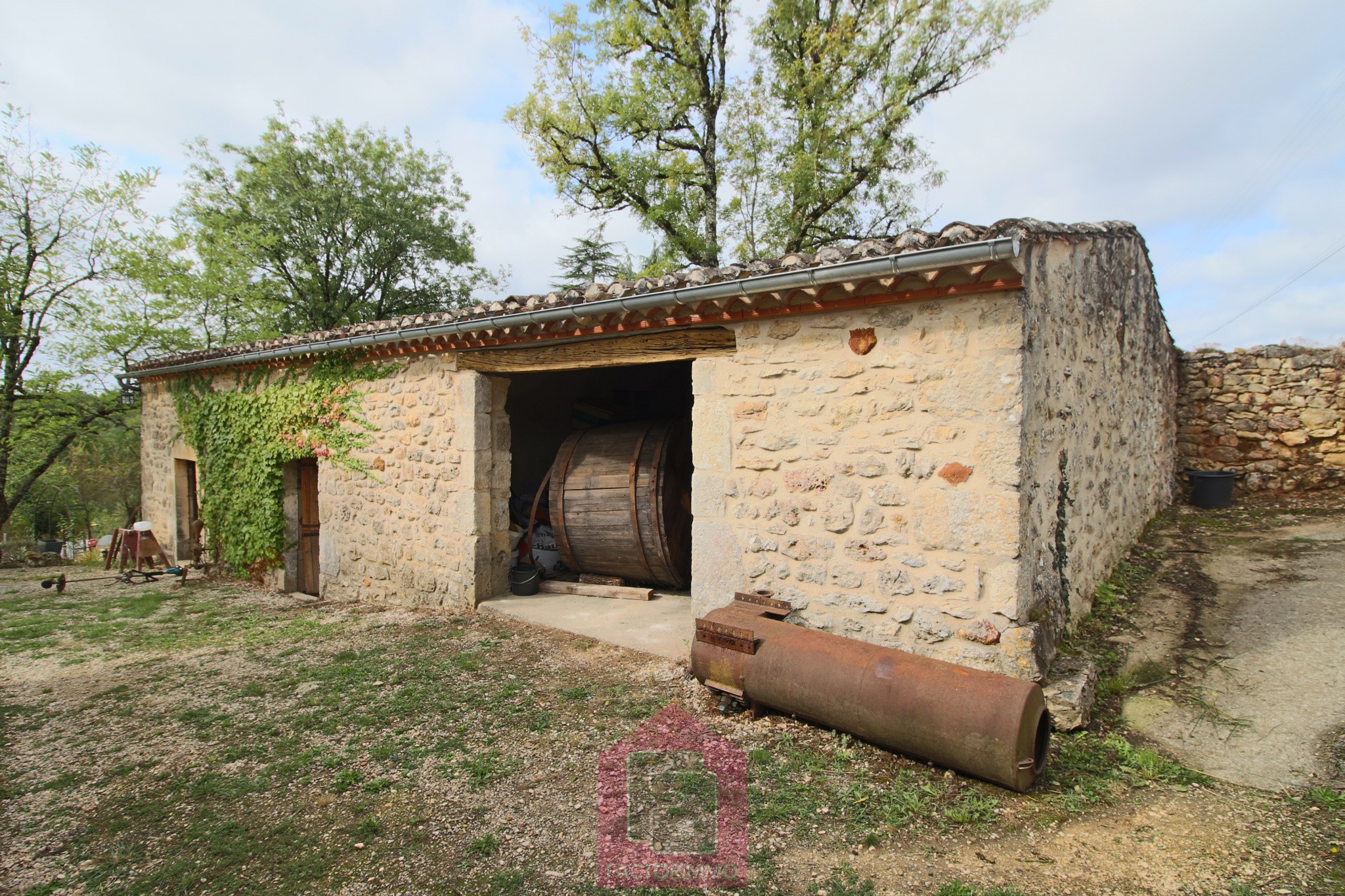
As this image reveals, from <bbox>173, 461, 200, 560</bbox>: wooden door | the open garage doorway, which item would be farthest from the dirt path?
<bbox>173, 461, 200, 560</bbox>: wooden door

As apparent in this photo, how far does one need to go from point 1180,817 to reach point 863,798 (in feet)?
4.08

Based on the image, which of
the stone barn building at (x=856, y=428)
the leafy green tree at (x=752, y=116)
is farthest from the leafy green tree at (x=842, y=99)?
the stone barn building at (x=856, y=428)

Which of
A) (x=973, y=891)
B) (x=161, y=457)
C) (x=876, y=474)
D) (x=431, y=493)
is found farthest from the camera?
(x=161, y=457)

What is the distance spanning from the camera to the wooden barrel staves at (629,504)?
6004 mm

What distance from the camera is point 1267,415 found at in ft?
28.1

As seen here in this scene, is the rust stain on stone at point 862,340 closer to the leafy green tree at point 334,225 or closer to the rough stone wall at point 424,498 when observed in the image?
the rough stone wall at point 424,498

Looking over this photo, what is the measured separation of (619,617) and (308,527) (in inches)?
188

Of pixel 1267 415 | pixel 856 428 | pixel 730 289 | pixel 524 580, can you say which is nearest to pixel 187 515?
pixel 524 580

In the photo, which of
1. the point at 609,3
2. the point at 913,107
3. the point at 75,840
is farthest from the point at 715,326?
the point at 609,3

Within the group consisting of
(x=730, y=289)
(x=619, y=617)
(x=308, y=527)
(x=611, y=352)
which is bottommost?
(x=619, y=617)

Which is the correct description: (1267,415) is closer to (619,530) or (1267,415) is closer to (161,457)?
(619,530)

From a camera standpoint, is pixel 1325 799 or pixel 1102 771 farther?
pixel 1102 771

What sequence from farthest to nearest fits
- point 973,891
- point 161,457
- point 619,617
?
point 161,457
point 619,617
point 973,891

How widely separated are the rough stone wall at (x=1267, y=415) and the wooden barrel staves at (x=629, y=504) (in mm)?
7746
